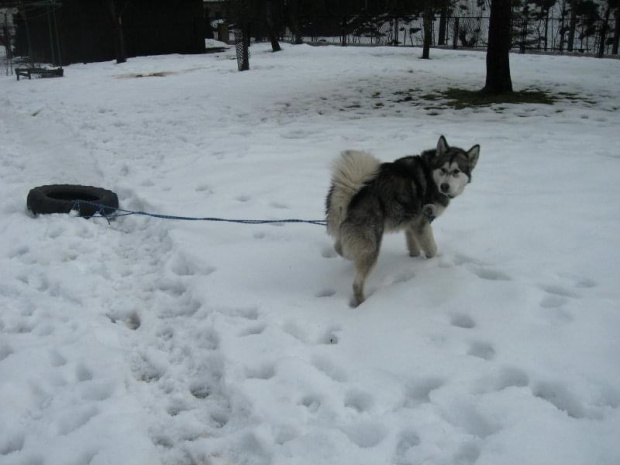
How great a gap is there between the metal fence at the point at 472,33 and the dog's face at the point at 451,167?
21116 millimetres

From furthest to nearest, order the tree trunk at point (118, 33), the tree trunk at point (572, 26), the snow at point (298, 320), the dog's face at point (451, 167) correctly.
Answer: the tree trunk at point (572, 26) < the tree trunk at point (118, 33) < the dog's face at point (451, 167) < the snow at point (298, 320)

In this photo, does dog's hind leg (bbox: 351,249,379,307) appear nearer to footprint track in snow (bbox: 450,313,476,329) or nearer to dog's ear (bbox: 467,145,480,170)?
footprint track in snow (bbox: 450,313,476,329)

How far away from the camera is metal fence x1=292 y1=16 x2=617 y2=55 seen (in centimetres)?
2391

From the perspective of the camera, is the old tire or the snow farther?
the old tire

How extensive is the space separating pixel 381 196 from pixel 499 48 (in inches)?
353

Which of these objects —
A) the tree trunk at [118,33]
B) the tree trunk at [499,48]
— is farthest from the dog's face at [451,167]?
the tree trunk at [118,33]

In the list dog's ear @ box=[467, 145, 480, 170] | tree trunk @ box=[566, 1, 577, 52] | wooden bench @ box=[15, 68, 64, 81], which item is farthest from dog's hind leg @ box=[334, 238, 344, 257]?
tree trunk @ box=[566, 1, 577, 52]

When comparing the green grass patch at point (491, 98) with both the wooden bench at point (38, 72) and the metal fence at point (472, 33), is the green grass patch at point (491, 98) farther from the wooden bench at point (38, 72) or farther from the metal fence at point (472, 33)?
the wooden bench at point (38, 72)

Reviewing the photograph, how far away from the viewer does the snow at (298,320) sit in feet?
8.72

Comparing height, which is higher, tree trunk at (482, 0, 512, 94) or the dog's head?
tree trunk at (482, 0, 512, 94)

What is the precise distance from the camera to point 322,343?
3453 millimetres

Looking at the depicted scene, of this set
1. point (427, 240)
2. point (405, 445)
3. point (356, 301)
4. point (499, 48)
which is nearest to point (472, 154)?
point (427, 240)

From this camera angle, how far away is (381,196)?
3.96m

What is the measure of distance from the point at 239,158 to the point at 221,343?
15.7ft
